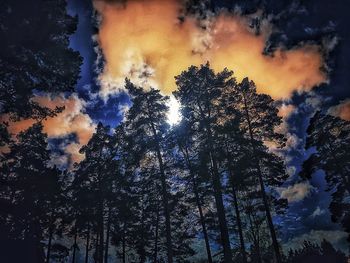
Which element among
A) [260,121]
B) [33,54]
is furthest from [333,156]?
[33,54]

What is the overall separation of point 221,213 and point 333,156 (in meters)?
11.4

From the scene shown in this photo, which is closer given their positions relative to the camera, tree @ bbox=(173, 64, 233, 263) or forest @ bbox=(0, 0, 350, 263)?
forest @ bbox=(0, 0, 350, 263)

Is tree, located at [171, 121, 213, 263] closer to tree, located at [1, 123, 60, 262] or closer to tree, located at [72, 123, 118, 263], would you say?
tree, located at [72, 123, 118, 263]

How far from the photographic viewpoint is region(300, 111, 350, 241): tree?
1024 inches

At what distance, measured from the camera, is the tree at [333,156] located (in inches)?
1024

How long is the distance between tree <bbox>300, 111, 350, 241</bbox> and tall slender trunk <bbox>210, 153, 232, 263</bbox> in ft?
30.7

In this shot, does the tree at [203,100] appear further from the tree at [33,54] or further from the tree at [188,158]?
the tree at [33,54]

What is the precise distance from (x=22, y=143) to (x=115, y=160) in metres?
8.75

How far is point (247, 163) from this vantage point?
23.9 meters

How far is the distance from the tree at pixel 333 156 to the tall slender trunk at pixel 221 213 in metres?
9.35

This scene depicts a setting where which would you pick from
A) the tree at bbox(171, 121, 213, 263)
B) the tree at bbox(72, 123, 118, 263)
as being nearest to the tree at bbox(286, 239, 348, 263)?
the tree at bbox(171, 121, 213, 263)

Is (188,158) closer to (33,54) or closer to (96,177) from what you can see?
(96,177)

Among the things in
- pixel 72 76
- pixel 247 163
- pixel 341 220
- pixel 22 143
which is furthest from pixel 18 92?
pixel 341 220

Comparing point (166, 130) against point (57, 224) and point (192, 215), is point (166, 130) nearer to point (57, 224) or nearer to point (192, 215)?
point (192, 215)
